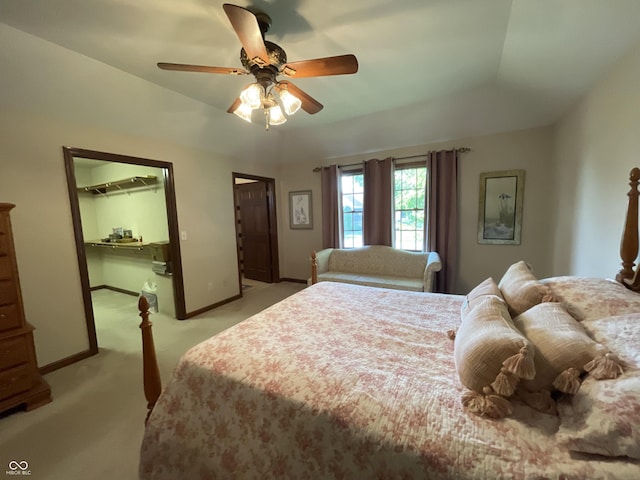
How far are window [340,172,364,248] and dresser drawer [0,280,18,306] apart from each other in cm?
391

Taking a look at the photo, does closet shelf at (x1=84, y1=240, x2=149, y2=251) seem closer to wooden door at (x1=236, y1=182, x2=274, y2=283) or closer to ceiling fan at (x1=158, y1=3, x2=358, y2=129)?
wooden door at (x1=236, y1=182, x2=274, y2=283)

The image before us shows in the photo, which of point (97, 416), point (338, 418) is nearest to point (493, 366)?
point (338, 418)

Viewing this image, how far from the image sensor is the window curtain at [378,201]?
13.5ft

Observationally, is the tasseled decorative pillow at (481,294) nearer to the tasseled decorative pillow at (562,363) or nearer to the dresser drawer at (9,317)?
the tasseled decorative pillow at (562,363)

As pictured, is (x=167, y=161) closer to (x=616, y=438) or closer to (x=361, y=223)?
(x=361, y=223)

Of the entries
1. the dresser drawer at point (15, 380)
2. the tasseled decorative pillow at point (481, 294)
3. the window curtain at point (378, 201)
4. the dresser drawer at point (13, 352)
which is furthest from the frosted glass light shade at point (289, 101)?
the dresser drawer at point (15, 380)

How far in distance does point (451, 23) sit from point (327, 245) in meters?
3.42

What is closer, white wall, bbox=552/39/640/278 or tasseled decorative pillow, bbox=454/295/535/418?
tasseled decorative pillow, bbox=454/295/535/418

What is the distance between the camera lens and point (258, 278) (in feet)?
18.3

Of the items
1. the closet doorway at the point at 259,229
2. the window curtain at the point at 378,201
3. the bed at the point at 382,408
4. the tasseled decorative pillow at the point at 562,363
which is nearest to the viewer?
the bed at the point at 382,408

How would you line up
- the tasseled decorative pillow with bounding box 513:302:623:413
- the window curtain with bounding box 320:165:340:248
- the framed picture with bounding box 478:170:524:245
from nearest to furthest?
the tasseled decorative pillow with bounding box 513:302:623:413
the framed picture with bounding box 478:170:524:245
the window curtain with bounding box 320:165:340:248

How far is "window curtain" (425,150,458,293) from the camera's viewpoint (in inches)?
146

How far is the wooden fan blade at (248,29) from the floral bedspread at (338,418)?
65.6 inches

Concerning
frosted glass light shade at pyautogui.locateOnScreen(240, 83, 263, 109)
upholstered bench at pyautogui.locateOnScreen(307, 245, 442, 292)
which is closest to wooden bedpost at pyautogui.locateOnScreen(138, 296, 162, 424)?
frosted glass light shade at pyautogui.locateOnScreen(240, 83, 263, 109)
